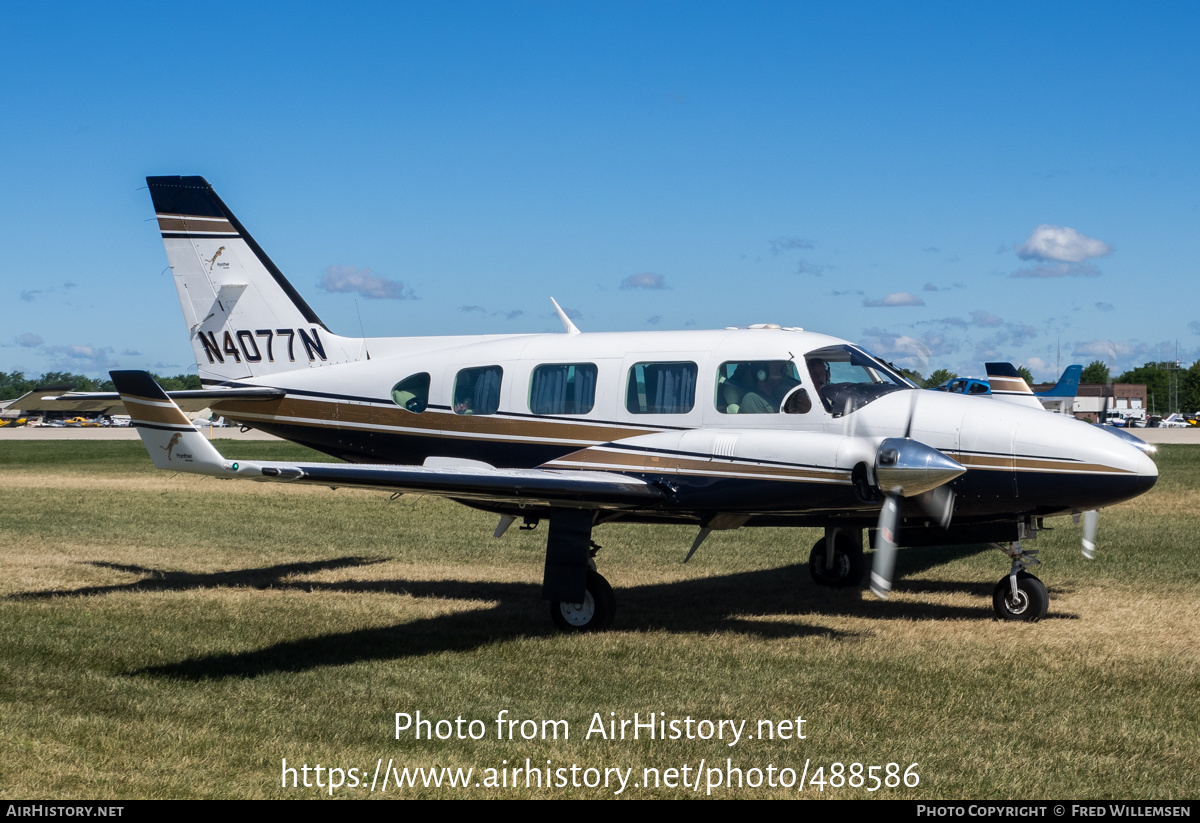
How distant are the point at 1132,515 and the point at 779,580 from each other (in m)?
10.6

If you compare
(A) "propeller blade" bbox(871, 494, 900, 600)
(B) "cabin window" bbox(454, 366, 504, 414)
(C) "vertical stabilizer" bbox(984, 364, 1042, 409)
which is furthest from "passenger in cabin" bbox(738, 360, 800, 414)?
(C) "vertical stabilizer" bbox(984, 364, 1042, 409)

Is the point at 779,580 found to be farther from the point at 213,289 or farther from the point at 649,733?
the point at 213,289

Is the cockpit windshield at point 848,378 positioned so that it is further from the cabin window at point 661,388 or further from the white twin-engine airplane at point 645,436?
the cabin window at point 661,388

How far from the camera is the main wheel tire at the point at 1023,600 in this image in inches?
430

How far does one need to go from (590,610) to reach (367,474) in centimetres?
288

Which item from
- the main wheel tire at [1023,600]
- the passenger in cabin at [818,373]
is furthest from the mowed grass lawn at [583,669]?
the passenger in cabin at [818,373]

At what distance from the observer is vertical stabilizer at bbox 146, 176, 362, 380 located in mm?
13953

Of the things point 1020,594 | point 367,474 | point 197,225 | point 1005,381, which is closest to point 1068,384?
point 1005,381

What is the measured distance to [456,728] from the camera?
7.37 meters

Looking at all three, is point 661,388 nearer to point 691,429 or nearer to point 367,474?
point 691,429

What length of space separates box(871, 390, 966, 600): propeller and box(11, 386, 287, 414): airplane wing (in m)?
7.79

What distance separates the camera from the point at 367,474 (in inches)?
364

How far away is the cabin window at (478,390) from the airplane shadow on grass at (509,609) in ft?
7.60

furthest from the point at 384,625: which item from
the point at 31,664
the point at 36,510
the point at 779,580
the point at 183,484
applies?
the point at 183,484
